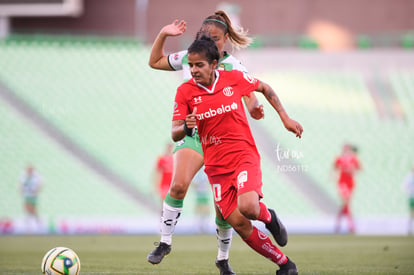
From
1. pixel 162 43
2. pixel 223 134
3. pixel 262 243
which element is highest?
pixel 162 43

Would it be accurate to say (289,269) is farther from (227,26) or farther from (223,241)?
(227,26)

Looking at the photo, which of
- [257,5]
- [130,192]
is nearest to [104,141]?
[130,192]

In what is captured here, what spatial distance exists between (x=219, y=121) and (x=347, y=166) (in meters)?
11.5

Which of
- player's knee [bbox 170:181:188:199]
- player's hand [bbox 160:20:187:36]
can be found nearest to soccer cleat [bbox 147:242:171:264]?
player's knee [bbox 170:181:188:199]

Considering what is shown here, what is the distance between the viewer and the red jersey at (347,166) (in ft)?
55.5

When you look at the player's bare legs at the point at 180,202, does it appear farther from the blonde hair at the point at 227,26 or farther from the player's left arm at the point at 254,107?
the blonde hair at the point at 227,26

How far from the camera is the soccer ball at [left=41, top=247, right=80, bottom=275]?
19.9 ft

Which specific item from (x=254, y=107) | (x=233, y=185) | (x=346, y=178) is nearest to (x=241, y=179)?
(x=233, y=185)

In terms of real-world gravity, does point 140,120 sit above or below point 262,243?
below

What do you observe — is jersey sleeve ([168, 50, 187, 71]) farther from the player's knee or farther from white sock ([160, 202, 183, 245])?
white sock ([160, 202, 183, 245])

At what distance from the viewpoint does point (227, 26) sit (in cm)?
663

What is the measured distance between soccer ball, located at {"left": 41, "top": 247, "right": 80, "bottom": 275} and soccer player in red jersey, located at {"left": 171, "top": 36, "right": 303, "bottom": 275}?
138 centimetres

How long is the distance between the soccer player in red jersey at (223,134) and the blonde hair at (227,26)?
1.67ft

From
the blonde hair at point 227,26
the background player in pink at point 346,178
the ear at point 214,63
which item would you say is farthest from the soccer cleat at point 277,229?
the background player in pink at point 346,178
